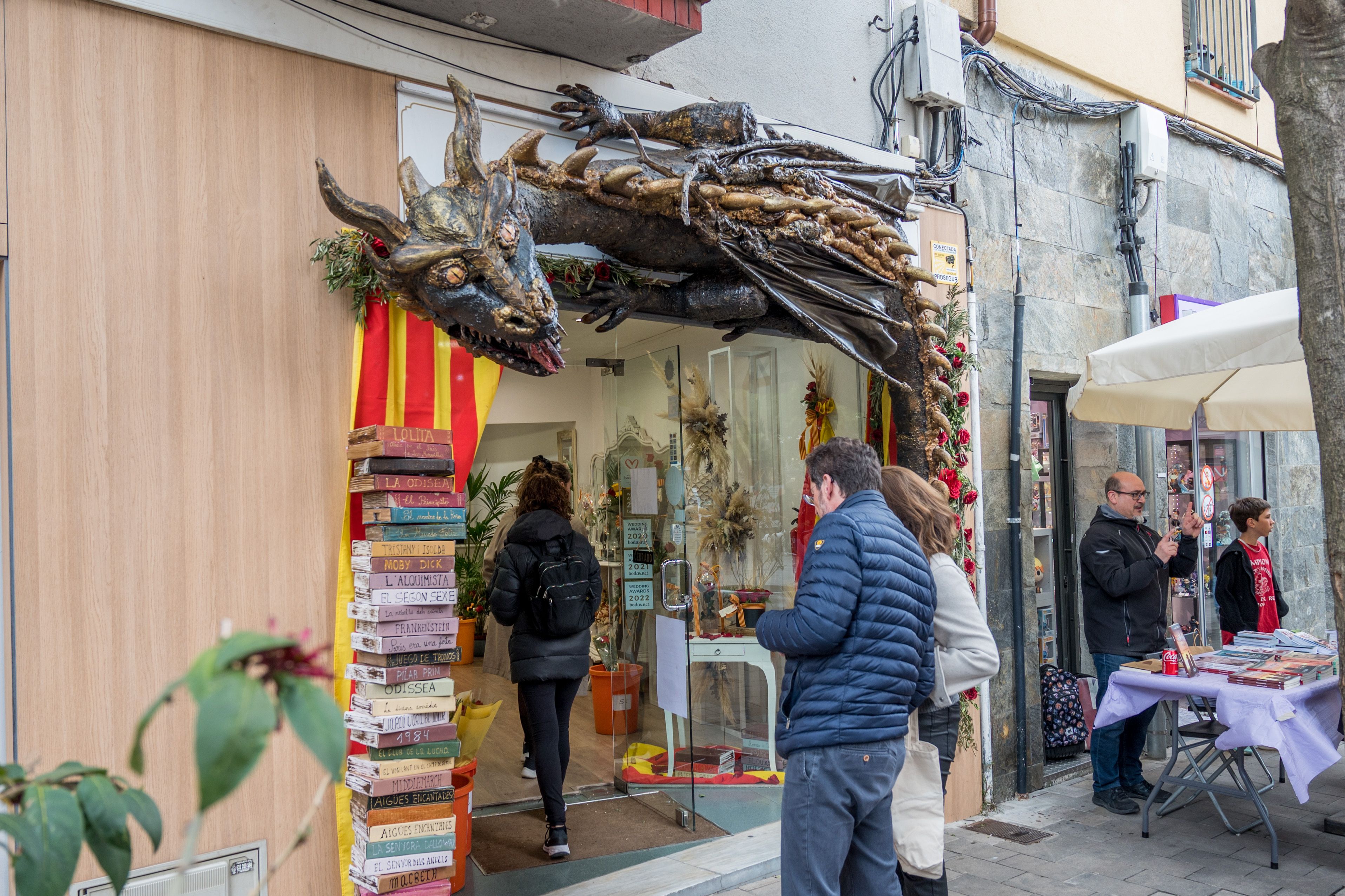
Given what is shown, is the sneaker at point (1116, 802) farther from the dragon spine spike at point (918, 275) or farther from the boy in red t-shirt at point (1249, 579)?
the dragon spine spike at point (918, 275)

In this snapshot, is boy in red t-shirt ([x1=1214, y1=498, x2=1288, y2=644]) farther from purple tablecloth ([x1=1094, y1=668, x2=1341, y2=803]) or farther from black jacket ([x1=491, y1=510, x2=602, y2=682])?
black jacket ([x1=491, y1=510, x2=602, y2=682])

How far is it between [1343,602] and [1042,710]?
409cm

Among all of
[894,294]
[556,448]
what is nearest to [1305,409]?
[894,294]

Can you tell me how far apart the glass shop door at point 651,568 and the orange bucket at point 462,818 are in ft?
4.09

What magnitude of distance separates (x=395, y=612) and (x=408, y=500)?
0.39m

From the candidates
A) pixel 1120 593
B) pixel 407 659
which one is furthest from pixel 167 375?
pixel 1120 593

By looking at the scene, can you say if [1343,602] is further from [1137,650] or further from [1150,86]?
[1150,86]

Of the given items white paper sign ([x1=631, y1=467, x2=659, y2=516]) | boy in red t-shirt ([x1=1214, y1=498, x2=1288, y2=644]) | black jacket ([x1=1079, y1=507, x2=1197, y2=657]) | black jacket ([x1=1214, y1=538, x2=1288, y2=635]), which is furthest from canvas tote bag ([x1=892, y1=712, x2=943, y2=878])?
black jacket ([x1=1214, y1=538, x2=1288, y2=635])

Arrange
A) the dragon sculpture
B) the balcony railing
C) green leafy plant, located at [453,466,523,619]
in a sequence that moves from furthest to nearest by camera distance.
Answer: green leafy plant, located at [453,466,523,619], the balcony railing, the dragon sculpture

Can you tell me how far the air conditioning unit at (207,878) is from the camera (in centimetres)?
293

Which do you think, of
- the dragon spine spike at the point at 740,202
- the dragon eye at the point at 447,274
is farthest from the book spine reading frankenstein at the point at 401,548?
the dragon spine spike at the point at 740,202

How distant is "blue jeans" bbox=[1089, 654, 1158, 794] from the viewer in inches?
214

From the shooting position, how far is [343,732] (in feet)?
2.51

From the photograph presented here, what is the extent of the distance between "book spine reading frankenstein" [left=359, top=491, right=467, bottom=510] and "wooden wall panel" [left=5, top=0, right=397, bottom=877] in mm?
200
